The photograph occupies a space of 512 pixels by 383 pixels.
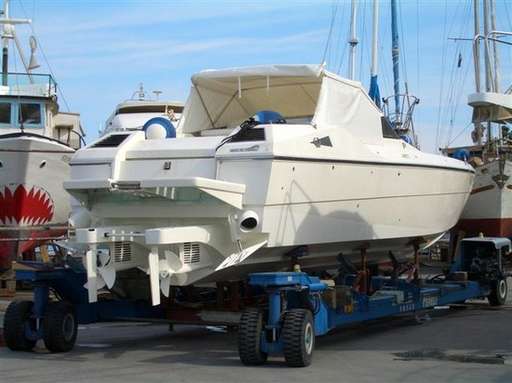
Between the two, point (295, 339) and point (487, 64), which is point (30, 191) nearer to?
point (295, 339)

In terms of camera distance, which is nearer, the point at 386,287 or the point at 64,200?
the point at 386,287

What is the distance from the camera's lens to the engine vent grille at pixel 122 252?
8484 mm

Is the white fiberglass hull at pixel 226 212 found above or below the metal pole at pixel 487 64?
below

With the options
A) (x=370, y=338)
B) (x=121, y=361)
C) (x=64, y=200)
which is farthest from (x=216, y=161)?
(x=64, y=200)

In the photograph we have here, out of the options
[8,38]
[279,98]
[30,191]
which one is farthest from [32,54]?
[279,98]

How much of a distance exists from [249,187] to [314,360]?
195 cm

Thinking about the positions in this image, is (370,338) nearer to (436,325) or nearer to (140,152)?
(436,325)

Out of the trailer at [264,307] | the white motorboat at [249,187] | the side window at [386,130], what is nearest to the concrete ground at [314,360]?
the trailer at [264,307]

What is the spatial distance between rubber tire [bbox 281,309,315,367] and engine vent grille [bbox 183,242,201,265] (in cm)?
115

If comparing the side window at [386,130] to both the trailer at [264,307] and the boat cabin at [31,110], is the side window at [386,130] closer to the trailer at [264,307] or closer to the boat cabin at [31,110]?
the trailer at [264,307]

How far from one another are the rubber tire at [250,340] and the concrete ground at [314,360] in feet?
0.36

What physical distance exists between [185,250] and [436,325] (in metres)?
4.65

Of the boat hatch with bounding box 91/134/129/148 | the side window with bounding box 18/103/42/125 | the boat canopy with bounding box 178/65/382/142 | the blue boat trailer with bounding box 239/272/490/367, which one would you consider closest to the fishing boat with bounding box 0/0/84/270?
the side window with bounding box 18/103/42/125

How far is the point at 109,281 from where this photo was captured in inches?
330
